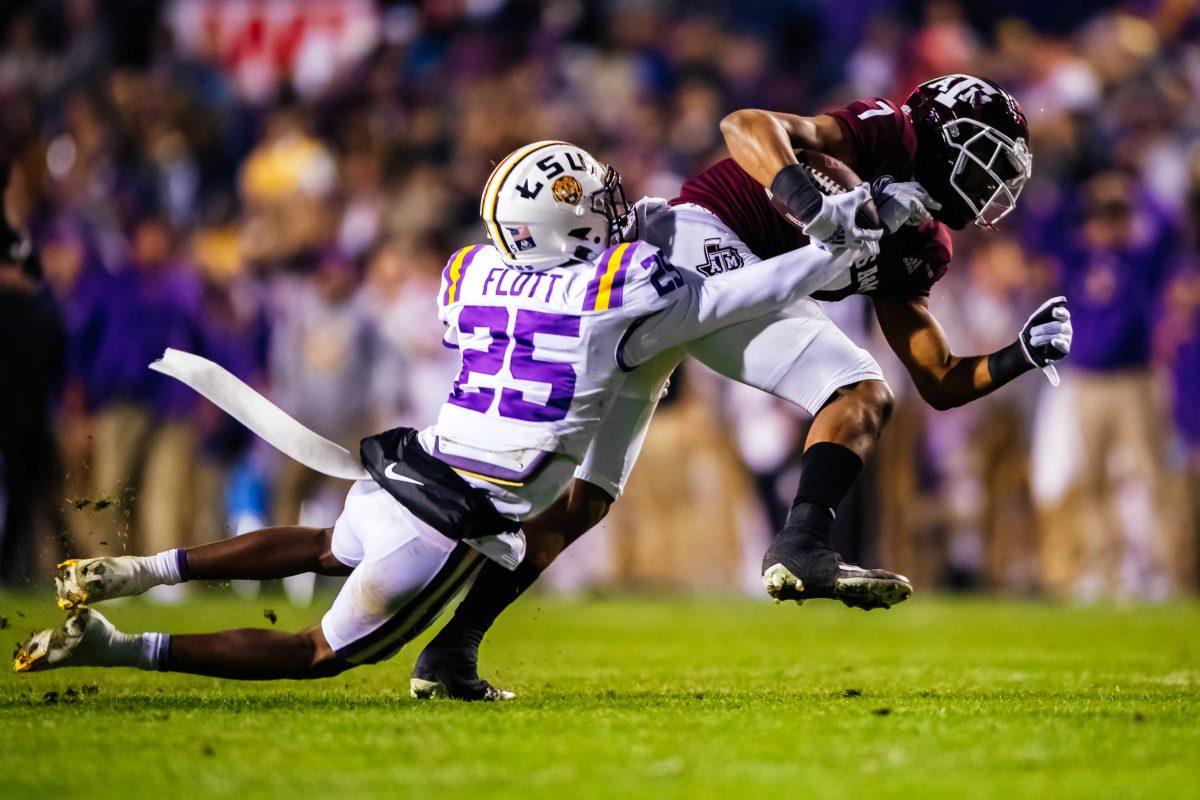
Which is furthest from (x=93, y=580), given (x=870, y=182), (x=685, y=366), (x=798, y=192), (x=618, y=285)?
(x=685, y=366)

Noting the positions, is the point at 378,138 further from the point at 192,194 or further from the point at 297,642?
the point at 297,642

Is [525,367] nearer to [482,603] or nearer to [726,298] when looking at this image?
[726,298]

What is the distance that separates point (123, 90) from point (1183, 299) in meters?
8.81

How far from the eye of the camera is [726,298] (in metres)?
4.86

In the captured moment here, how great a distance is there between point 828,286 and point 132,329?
22.4ft

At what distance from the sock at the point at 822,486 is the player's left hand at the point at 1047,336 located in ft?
2.21

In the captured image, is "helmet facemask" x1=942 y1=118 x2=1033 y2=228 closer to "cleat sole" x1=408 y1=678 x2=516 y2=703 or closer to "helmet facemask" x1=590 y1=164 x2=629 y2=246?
"helmet facemask" x1=590 y1=164 x2=629 y2=246

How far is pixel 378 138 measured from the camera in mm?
13047

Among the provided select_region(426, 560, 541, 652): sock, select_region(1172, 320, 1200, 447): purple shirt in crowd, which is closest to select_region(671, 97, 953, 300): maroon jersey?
select_region(426, 560, 541, 652): sock

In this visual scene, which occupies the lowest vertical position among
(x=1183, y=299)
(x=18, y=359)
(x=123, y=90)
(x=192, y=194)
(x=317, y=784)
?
(x=317, y=784)

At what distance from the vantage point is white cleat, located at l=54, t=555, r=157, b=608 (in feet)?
15.8

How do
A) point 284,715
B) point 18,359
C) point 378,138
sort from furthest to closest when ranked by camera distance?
point 378,138 < point 18,359 < point 284,715

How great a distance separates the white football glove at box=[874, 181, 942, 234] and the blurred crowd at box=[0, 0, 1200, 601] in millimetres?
5471

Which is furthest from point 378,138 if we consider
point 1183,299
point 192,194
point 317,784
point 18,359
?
point 317,784
